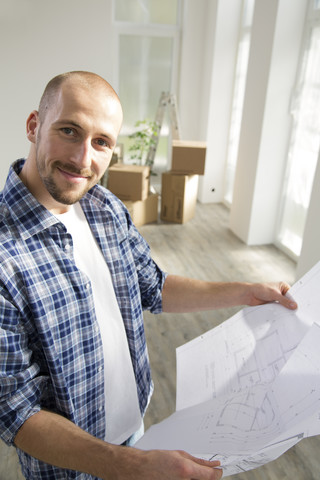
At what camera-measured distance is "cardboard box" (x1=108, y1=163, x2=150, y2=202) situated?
3750 millimetres

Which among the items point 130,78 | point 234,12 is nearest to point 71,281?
point 234,12

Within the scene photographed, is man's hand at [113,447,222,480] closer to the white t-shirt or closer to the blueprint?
the blueprint

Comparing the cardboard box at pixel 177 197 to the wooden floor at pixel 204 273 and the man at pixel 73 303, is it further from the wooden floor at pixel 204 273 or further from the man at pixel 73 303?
the man at pixel 73 303

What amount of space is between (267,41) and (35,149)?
304 cm

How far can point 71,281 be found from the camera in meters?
0.78

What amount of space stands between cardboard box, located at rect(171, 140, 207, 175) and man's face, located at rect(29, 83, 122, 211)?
317cm

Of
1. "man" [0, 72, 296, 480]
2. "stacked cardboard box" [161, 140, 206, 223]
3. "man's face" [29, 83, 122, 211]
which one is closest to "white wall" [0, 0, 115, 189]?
"stacked cardboard box" [161, 140, 206, 223]

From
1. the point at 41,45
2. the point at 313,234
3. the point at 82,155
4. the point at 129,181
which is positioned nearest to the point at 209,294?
the point at 82,155

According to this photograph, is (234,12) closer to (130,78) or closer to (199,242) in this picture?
(130,78)

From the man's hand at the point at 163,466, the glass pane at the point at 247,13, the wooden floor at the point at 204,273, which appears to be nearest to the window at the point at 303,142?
the wooden floor at the point at 204,273

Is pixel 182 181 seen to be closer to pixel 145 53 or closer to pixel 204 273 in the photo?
pixel 204 273

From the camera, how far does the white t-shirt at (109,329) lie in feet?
2.89

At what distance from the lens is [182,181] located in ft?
13.1

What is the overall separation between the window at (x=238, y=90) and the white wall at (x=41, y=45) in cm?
146
